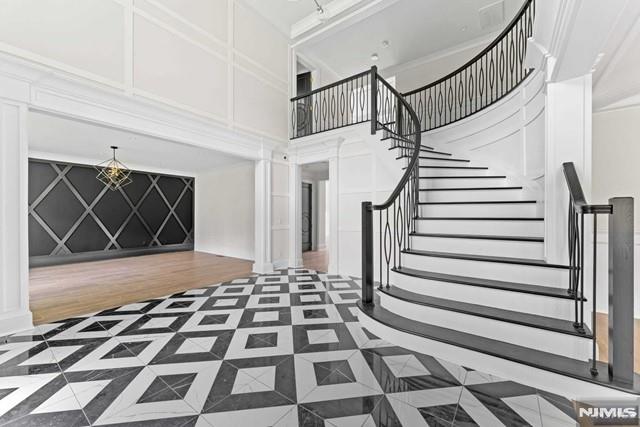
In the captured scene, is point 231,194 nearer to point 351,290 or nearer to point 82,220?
point 82,220

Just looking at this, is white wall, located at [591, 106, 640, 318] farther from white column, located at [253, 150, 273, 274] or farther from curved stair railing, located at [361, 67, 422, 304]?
white column, located at [253, 150, 273, 274]

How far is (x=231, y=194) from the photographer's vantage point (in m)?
7.12

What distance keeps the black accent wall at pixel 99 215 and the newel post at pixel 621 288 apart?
8678 mm

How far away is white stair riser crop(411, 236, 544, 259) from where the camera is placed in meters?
2.35

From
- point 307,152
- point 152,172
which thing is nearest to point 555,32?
point 307,152

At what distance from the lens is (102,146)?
5.02 meters

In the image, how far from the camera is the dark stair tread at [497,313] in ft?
5.76

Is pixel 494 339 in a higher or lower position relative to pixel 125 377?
higher

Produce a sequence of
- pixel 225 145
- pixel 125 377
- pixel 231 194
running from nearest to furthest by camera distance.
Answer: pixel 125 377, pixel 225 145, pixel 231 194

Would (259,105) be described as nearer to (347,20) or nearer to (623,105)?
(347,20)

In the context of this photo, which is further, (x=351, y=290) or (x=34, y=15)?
(x=351, y=290)

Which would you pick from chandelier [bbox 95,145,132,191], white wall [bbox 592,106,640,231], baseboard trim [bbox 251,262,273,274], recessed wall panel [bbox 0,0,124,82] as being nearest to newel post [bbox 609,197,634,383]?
white wall [bbox 592,106,640,231]

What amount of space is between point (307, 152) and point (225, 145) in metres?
1.64

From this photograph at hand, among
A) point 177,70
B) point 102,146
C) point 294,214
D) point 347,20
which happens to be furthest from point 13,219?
point 347,20
